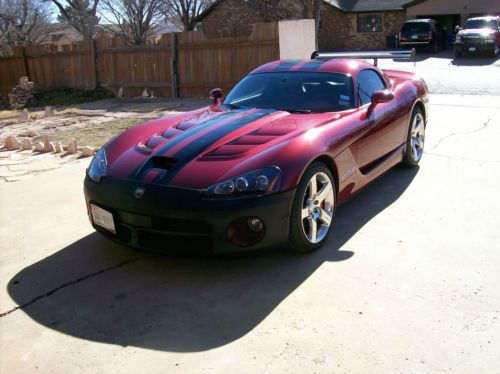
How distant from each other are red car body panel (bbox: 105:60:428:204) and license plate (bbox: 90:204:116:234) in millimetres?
277

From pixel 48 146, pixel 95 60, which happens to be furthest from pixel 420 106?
pixel 95 60

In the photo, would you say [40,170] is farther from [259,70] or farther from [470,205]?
[470,205]

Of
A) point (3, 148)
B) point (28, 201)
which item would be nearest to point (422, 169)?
point (28, 201)

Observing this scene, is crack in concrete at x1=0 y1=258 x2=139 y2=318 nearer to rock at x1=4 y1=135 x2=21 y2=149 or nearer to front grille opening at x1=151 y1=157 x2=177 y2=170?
front grille opening at x1=151 y1=157 x2=177 y2=170

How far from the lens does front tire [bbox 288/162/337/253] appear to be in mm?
3584

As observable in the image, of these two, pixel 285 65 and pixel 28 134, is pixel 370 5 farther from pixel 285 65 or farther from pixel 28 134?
pixel 285 65

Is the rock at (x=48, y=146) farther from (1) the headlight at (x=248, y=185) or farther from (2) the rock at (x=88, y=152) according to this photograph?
(1) the headlight at (x=248, y=185)

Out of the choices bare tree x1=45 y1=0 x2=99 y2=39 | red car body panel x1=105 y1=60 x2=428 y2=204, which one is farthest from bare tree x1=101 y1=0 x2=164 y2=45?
red car body panel x1=105 y1=60 x2=428 y2=204

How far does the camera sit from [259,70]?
17.6ft

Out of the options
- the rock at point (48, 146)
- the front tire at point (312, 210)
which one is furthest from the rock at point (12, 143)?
the front tire at point (312, 210)

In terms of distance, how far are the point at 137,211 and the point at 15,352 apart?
3.63ft

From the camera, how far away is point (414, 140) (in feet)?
19.7

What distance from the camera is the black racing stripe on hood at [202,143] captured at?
3569 mm

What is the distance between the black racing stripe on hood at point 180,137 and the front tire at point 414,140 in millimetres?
2174
